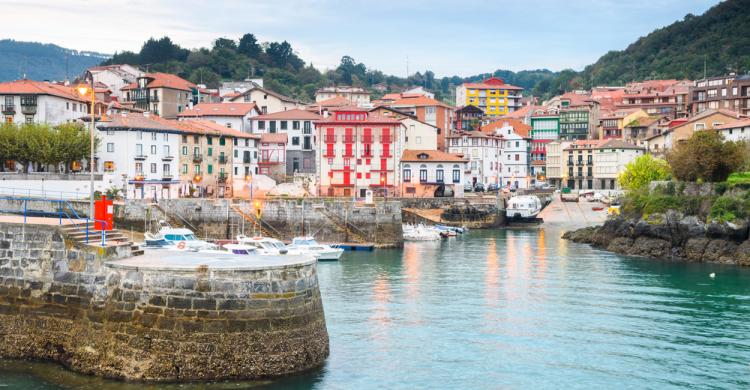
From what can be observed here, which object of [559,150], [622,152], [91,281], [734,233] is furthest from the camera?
[559,150]

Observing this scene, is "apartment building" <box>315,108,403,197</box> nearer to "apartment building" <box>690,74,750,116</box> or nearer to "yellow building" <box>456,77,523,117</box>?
"apartment building" <box>690,74,750,116</box>

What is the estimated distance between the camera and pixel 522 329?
32906 mm

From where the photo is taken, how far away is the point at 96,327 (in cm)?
2320

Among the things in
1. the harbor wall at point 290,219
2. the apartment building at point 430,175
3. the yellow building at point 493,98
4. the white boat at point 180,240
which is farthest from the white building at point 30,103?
the yellow building at point 493,98

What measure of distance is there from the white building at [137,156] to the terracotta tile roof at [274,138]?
60.9 feet

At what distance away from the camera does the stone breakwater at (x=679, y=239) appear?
57.2 meters

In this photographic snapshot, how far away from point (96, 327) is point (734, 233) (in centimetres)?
4860

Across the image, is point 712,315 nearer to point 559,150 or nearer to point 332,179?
point 332,179

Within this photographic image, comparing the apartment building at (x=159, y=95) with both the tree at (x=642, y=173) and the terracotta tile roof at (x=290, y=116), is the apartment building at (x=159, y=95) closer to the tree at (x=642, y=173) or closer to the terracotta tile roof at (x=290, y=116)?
the terracotta tile roof at (x=290, y=116)

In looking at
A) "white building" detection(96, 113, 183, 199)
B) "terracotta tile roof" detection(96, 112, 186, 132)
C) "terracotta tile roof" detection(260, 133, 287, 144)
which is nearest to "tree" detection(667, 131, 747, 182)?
"white building" detection(96, 113, 183, 199)

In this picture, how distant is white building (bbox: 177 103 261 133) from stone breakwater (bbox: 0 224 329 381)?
268 ft

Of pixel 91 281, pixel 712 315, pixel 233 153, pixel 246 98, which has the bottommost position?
pixel 712 315

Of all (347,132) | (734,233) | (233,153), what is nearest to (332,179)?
(347,132)

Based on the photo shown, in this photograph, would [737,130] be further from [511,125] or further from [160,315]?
[160,315]
